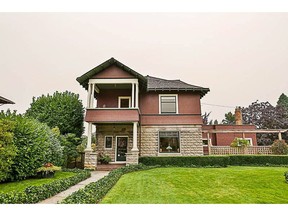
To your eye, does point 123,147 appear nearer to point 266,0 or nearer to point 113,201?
point 113,201

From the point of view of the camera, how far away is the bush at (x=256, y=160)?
44.0 feet

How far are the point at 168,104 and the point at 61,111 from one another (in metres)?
8.58

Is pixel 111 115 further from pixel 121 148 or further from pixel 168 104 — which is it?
pixel 168 104

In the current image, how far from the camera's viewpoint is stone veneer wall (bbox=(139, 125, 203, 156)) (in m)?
14.7

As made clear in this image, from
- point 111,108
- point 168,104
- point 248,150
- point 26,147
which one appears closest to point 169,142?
point 168,104

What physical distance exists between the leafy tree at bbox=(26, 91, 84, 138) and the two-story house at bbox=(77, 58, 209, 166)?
8.85 ft

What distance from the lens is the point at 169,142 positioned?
49.3 feet

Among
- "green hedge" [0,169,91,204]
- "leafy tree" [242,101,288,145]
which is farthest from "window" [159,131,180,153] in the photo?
"leafy tree" [242,101,288,145]

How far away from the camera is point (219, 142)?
19.1 meters

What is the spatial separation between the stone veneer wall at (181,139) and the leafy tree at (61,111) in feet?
19.0

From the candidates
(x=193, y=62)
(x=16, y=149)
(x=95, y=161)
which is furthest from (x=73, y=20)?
(x=193, y=62)

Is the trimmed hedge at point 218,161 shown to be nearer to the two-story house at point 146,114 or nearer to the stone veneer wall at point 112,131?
the two-story house at point 146,114

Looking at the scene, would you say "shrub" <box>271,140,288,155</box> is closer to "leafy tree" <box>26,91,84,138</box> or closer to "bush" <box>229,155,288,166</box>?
"bush" <box>229,155,288,166</box>

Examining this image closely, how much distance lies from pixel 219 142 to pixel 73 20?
15826mm
